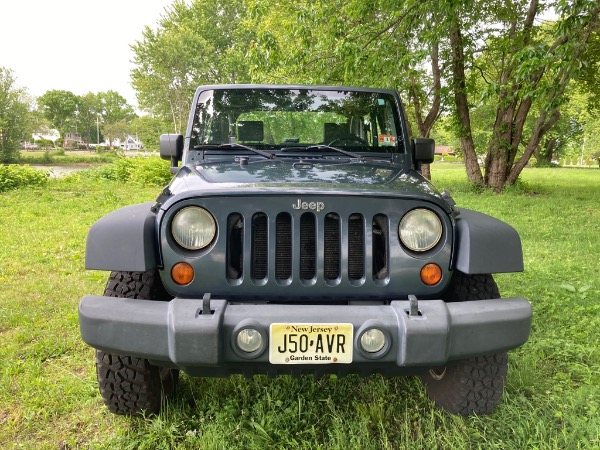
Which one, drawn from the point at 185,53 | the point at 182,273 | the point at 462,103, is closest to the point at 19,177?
the point at 462,103

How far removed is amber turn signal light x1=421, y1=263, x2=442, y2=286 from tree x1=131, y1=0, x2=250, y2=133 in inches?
1254

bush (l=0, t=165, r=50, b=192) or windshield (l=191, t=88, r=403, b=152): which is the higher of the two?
windshield (l=191, t=88, r=403, b=152)

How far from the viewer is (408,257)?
2.04 metres

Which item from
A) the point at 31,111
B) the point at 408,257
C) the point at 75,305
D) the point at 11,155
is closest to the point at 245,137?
the point at 408,257

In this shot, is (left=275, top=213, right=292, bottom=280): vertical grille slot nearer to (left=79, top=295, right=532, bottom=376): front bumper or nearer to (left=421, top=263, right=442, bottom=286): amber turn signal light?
(left=79, top=295, right=532, bottom=376): front bumper

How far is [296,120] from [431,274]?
156 centimetres

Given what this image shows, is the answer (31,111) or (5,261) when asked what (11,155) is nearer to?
(31,111)

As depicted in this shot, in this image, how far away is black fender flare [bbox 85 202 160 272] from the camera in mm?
1970

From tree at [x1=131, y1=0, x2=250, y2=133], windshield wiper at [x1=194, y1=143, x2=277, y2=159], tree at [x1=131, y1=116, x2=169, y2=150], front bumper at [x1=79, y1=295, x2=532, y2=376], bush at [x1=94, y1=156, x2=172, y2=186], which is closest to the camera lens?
front bumper at [x1=79, y1=295, x2=532, y2=376]

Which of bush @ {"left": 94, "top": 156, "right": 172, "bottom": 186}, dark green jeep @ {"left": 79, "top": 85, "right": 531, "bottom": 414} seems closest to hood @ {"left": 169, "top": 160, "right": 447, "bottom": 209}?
dark green jeep @ {"left": 79, "top": 85, "right": 531, "bottom": 414}

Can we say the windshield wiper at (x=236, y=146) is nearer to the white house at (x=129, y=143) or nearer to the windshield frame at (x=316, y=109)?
the windshield frame at (x=316, y=109)

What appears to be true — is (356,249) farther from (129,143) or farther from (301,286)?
(129,143)

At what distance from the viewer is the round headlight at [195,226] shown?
2.03 meters

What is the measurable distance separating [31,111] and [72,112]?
124ft
